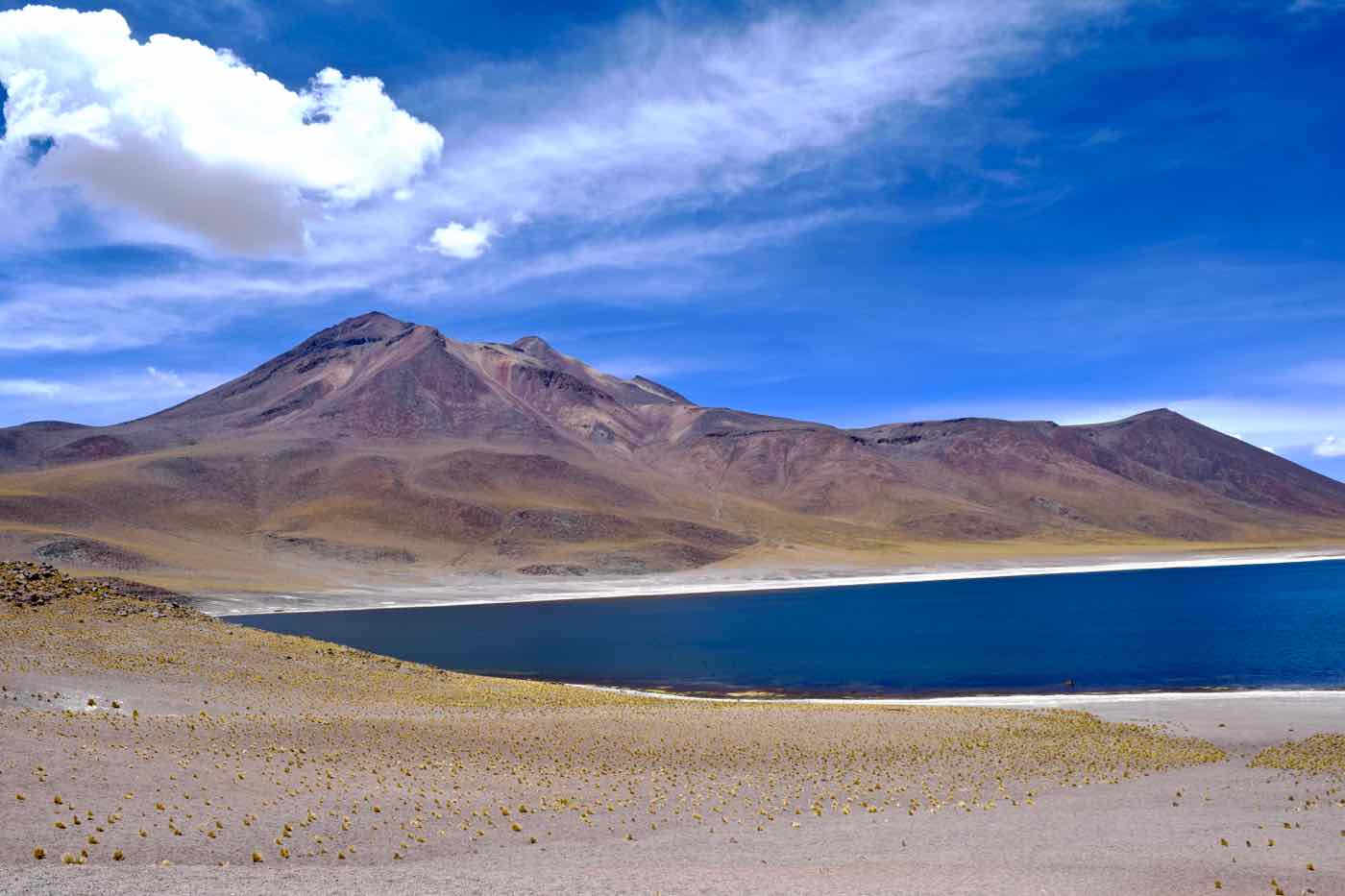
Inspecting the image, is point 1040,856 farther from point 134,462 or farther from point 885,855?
point 134,462

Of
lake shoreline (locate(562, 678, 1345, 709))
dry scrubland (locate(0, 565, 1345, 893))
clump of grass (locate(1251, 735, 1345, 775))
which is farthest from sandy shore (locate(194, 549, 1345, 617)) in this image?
clump of grass (locate(1251, 735, 1345, 775))

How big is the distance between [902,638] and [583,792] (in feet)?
190

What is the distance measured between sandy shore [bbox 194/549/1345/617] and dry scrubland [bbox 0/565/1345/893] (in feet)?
274

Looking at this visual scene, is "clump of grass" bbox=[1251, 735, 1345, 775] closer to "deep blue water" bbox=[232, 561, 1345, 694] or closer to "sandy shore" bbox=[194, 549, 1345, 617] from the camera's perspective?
A: "deep blue water" bbox=[232, 561, 1345, 694]

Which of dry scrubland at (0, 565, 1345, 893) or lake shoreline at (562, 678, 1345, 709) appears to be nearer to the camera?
dry scrubland at (0, 565, 1345, 893)

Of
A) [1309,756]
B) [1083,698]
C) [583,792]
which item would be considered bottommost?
[1083,698]

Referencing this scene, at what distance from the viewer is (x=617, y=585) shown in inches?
6191

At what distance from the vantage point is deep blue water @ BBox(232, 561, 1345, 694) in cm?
5278

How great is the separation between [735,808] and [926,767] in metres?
7.02

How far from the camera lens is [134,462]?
650ft

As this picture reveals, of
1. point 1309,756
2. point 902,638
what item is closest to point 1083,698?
point 1309,756

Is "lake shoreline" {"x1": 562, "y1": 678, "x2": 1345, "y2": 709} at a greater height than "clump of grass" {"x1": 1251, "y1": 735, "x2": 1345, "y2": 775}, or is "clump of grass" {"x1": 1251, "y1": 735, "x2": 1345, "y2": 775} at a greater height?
"clump of grass" {"x1": 1251, "y1": 735, "x2": 1345, "y2": 775}

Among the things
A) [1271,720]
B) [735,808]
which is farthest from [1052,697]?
[735,808]

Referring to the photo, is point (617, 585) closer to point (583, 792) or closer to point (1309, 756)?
point (1309, 756)
